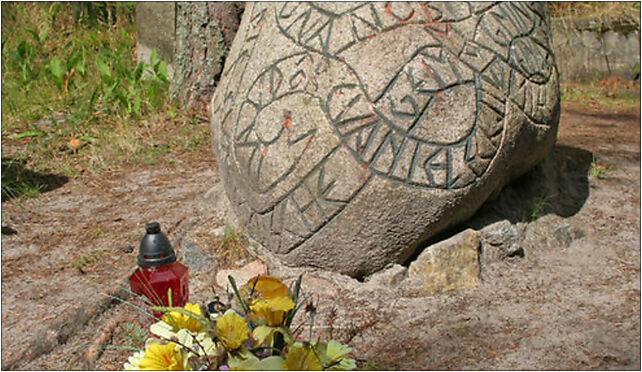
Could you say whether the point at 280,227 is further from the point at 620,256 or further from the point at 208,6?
the point at 208,6

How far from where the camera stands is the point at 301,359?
1.08m

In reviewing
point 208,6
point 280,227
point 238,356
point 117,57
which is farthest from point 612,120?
point 238,356

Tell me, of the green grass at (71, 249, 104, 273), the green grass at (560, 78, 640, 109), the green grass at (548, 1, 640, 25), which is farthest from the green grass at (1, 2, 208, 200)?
the green grass at (548, 1, 640, 25)

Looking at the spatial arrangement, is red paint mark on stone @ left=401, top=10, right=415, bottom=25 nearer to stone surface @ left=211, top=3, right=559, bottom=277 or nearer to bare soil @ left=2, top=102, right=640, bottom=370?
stone surface @ left=211, top=3, right=559, bottom=277

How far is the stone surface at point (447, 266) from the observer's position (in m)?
2.92

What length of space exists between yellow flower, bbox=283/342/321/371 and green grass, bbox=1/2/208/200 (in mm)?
3318

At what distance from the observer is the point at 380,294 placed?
9.43 feet

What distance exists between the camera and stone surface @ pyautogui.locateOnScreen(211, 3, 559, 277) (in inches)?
107

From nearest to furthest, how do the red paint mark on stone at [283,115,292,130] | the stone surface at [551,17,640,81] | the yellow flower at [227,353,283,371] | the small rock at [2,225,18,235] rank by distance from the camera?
the yellow flower at [227,353,283,371] → the red paint mark on stone at [283,115,292,130] → the small rock at [2,225,18,235] → the stone surface at [551,17,640,81]

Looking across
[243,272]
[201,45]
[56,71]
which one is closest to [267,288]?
[243,272]

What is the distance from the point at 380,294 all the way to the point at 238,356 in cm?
184

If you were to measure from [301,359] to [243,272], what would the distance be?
1947mm

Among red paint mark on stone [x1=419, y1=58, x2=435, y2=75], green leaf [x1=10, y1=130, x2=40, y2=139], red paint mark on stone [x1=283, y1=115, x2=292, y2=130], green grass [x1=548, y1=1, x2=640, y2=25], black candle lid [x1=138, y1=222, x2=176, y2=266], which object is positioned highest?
green grass [x1=548, y1=1, x2=640, y2=25]

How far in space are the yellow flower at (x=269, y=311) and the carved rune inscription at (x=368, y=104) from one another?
5.32ft
